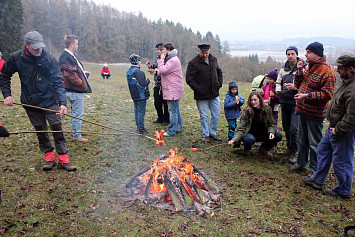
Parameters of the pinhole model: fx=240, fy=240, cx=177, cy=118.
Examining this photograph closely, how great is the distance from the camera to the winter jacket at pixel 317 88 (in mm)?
4234

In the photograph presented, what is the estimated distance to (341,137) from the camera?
3945 millimetres

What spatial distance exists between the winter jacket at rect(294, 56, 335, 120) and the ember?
229 centimetres

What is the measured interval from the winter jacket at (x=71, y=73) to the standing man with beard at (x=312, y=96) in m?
4.97

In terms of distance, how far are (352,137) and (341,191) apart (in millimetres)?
967

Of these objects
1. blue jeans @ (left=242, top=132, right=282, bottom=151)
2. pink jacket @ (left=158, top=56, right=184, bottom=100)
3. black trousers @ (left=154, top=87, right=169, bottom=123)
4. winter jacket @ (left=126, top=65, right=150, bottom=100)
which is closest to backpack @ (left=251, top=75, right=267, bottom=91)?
blue jeans @ (left=242, top=132, right=282, bottom=151)

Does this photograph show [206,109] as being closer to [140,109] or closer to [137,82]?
[140,109]

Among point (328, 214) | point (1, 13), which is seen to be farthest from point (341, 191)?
point (1, 13)

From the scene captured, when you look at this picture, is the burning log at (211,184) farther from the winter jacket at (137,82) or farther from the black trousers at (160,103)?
the black trousers at (160,103)

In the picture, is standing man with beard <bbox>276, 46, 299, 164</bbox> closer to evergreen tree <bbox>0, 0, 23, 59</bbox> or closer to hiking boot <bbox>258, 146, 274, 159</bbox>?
hiking boot <bbox>258, 146, 274, 159</bbox>

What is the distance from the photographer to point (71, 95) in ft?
19.7

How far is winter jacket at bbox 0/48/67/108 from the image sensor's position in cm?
441

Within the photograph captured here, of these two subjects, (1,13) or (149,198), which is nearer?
(149,198)

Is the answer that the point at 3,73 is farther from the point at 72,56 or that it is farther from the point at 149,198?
the point at 149,198

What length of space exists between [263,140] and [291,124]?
2.32ft
